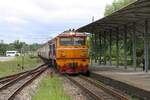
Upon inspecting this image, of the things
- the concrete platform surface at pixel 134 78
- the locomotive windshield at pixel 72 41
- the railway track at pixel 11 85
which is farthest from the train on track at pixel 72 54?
the concrete platform surface at pixel 134 78

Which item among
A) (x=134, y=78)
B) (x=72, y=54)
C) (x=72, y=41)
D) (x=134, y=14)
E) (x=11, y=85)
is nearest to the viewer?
(x=134, y=78)

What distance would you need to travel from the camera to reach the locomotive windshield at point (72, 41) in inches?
1345

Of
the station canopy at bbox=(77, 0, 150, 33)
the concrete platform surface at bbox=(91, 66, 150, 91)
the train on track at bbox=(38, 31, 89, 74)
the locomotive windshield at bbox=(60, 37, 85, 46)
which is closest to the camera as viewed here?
the concrete platform surface at bbox=(91, 66, 150, 91)

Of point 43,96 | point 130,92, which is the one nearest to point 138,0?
point 130,92

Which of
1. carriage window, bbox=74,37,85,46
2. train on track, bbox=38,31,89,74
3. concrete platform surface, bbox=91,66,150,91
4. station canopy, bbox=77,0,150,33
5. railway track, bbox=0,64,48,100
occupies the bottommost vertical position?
railway track, bbox=0,64,48,100

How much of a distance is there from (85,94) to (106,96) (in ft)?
4.65

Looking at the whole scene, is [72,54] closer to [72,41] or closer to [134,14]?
[72,41]

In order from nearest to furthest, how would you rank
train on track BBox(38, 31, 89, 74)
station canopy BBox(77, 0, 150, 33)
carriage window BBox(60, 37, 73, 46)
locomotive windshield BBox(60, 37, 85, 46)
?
1. station canopy BBox(77, 0, 150, 33)
2. train on track BBox(38, 31, 89, 74)
3. locomotive windshield BBox(60, 37, 85, 46)
4. carriage window BBox(60, 37, 73, 46)

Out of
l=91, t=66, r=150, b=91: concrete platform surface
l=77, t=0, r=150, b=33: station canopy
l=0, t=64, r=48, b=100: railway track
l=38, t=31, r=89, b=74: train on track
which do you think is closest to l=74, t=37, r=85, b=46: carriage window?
l=38, t=31, r=89, b=74: train on track

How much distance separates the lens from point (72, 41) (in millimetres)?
34250

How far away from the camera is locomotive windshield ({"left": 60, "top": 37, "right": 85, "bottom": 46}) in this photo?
3416 cm

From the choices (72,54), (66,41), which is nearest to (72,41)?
(66,41)

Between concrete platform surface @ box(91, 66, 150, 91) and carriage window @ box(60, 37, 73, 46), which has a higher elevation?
carriage window @ box(60, 37, 73, 46)

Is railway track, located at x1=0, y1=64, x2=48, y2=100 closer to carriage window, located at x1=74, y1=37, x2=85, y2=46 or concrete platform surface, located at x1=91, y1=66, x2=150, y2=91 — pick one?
carriage window, located at x1=74, y1=37, x2=85, y2=46
